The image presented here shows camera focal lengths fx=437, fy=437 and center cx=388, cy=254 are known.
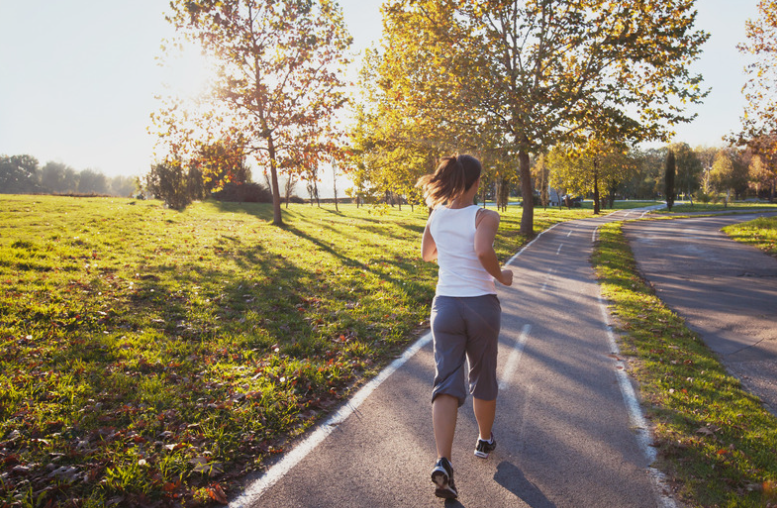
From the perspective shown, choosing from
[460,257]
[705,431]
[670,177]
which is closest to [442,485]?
[460,257]

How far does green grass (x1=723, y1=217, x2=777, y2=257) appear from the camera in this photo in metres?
16.3

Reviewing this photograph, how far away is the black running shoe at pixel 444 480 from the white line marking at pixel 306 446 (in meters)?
1.21

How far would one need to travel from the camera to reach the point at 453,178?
3064mm

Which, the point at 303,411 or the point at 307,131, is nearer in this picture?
the point at 303,411

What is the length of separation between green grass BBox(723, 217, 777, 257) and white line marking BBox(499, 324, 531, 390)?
13.8 meters

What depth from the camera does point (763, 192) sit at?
73938mm

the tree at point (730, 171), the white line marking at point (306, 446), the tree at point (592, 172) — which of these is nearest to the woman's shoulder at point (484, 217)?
the white line marking at point (306, 446)

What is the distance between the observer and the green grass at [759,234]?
16.3 metres

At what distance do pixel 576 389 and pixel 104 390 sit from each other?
16.3ft

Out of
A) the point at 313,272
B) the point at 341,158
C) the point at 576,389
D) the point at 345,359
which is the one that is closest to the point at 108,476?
the point at 345,359

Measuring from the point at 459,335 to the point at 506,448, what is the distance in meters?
1.31

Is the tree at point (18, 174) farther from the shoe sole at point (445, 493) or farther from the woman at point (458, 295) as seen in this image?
the shoe sole at point (445, 493)

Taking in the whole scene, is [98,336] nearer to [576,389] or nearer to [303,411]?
[303,411]

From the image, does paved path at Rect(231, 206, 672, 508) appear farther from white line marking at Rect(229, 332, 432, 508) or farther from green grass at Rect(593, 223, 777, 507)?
green grass at Rect(593, 223, 777, 507)
